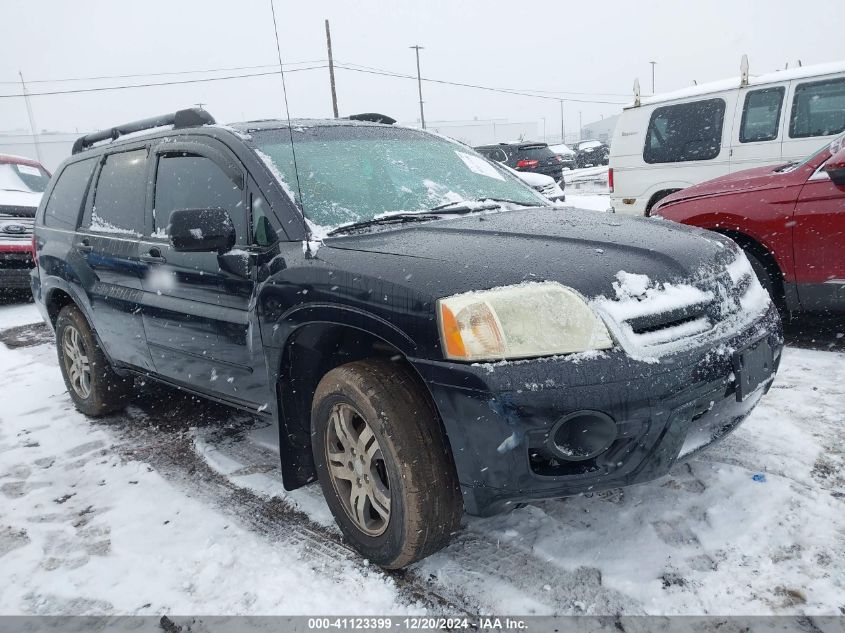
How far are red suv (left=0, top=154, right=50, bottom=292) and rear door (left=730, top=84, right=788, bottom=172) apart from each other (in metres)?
8.85

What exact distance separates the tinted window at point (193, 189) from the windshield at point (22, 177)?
26.7 feet

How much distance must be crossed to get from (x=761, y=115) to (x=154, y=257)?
632 cm

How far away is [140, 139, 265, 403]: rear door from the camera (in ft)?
8.52

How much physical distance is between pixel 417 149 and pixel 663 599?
233cm

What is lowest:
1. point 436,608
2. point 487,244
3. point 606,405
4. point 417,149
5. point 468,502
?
point 436,608

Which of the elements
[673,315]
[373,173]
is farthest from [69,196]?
[673,315]

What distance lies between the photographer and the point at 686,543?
7.08 feet

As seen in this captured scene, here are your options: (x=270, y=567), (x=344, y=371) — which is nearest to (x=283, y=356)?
(x=344, y=371)

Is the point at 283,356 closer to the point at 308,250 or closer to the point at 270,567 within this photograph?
the point at 308,250

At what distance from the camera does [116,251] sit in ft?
11.1

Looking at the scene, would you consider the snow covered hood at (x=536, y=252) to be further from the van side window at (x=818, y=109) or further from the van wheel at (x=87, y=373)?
the van side window at (x=818, y=109)

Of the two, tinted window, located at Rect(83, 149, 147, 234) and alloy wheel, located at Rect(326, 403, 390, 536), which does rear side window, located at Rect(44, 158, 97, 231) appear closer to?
tinted window, located at Rect(83, 149, 147, 234)

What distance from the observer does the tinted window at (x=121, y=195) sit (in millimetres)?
3309

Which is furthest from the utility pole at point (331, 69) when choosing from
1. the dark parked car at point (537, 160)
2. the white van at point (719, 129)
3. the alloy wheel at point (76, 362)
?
the alloy wheel at point (76, 362)
